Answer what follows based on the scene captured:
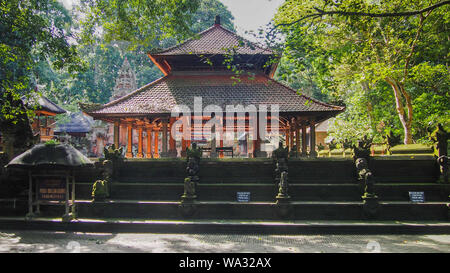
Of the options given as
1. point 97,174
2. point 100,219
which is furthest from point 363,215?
point 97,174

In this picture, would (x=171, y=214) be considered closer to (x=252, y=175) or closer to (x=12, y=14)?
(x=252, y=175)

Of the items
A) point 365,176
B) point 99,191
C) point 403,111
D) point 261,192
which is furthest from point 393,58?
point 99,191

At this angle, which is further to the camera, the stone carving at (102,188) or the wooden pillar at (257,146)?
the wooden pillar at (257,146)

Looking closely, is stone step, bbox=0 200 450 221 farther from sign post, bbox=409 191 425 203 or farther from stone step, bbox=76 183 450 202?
stone step, bbox=76 183 450 202

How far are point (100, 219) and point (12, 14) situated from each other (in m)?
6.71

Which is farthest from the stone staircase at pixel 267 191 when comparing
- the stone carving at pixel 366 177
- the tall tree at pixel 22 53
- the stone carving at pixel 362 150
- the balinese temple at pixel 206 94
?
the tall tree at pixel 22 53

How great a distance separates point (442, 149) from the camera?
10414 mm

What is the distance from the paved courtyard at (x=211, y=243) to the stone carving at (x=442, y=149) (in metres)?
3.13

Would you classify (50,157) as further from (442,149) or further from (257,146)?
(442,149)

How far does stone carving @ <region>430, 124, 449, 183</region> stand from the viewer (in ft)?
33.0

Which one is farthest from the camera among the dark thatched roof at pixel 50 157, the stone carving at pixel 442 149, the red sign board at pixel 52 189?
the stone carving at pixel 442 149

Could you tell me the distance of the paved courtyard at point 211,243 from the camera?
6590mm

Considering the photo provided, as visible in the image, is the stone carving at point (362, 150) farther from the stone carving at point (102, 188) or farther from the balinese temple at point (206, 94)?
the stone carving at point (102, 188)

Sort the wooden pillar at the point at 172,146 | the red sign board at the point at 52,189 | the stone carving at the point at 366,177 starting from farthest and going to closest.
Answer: the wooden pillar at the point at 172,146
the stone carving at the point at 366,177
the red sign board at the point at 52,189
